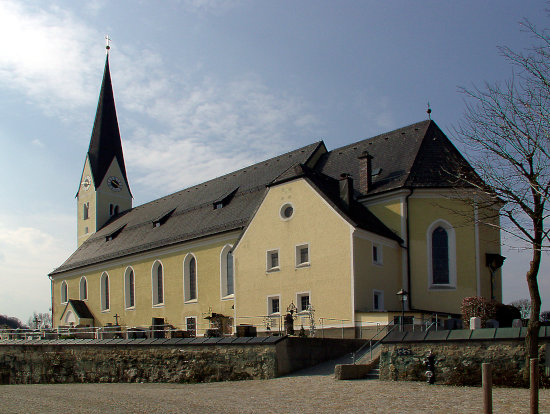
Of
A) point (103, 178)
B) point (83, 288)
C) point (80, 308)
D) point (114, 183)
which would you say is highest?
point (103, 178)

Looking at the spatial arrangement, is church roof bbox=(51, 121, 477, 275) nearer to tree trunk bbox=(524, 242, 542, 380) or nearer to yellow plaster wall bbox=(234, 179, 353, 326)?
yellow plaster wall bbox=(234, 179, 353, 326)

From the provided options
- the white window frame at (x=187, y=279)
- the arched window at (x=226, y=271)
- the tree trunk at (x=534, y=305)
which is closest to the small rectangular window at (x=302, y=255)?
the arched window at (x=226, y=271)

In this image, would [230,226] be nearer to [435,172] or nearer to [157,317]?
[157,317]

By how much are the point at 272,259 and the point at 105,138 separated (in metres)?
30.8

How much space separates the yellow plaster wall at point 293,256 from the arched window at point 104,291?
15.9 m

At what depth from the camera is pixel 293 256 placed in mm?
27500

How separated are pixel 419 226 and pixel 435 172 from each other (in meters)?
2.59

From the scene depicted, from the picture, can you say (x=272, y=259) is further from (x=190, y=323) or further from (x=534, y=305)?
(x=534, y=305)

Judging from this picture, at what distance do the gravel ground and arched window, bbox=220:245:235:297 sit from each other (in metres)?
14.5

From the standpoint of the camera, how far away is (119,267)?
4125 cm

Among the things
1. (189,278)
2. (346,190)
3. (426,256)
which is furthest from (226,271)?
(426,256)

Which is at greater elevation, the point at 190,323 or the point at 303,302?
the point at 303,302

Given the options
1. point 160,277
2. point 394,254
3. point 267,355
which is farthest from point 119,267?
point 267,355

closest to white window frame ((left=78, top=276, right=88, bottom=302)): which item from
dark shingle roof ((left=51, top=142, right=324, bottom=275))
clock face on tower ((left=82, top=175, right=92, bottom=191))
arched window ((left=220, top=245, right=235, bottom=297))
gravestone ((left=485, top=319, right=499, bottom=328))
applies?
dark shingle roof ((left=51, top=142, right=324, bottom=275))
